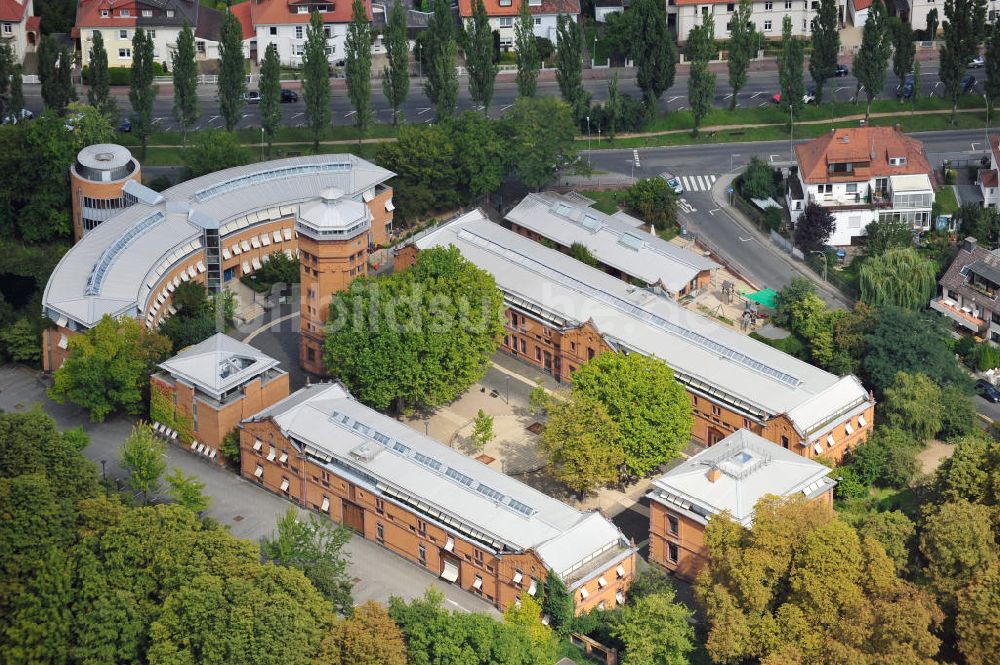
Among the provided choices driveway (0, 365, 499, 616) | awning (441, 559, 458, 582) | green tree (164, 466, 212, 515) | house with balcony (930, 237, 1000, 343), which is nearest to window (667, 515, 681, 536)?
driveway (0, 365, 499, 616)

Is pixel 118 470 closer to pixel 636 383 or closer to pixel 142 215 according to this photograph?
pixel 142 215

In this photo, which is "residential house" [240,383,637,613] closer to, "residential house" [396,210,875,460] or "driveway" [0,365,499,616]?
"driveway" [0,365,499,616]

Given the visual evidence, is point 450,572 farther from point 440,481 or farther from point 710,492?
point 710,492

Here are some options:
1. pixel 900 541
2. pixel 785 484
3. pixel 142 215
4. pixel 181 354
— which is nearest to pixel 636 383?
pixel 785 484

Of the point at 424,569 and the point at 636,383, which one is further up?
the point at 636,383

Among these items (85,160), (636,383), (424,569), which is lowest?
(424,569)

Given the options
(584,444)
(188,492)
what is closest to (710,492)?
(584,444)

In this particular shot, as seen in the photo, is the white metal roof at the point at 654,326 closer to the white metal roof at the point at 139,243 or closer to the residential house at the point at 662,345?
the residential house at the point at 662,345
